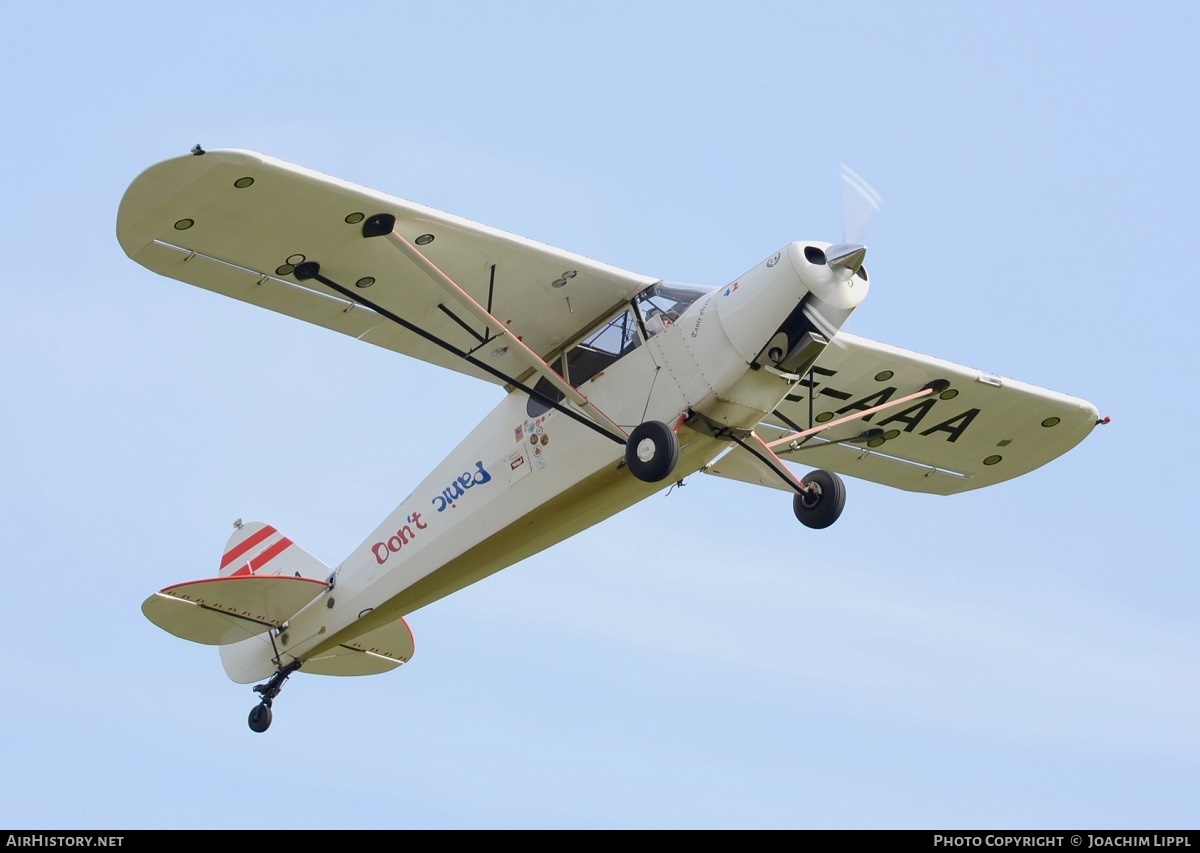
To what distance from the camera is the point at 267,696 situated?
18344mm

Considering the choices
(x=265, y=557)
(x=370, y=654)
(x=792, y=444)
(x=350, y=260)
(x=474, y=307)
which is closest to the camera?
(x=474, y=307)

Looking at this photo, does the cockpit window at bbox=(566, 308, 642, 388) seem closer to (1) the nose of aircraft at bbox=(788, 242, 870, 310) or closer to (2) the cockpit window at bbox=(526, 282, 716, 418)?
(2) the cockpit window at bbox=(526, 282, 716, 418)

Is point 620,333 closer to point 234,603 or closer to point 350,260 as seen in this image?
point 350,260

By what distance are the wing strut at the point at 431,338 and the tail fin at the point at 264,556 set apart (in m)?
3.74

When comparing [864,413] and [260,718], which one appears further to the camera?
[260,718]

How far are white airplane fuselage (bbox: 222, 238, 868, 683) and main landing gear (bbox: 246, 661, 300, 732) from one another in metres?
0.10

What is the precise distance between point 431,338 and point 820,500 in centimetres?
351

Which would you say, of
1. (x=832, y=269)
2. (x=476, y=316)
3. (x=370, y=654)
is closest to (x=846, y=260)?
(x=832, y=269)

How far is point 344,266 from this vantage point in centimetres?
1584

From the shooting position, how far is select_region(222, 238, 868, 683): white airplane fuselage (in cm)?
1488
